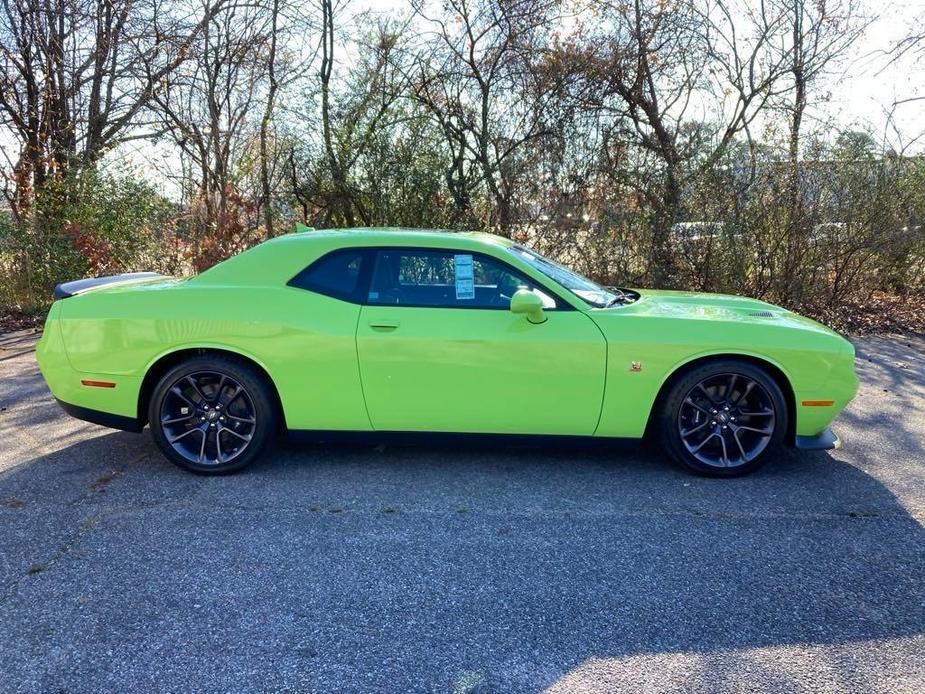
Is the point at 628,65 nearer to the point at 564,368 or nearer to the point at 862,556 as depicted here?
the point at 564,368

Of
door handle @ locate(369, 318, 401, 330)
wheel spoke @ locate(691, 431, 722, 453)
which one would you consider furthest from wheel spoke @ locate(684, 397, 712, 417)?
door handle @ locate(369, 318, 401, 330)

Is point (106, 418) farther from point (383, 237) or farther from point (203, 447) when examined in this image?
point (383, 237)

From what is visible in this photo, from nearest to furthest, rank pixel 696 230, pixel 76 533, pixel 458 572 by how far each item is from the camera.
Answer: pixel 458 572 < pixel 76 533 < pixel 696 230

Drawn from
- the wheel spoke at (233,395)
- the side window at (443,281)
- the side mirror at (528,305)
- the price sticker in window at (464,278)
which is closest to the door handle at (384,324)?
the side window at (443,281)

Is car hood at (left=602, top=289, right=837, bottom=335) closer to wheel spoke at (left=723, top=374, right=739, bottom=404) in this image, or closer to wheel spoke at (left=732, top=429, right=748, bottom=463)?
wheel spoke at (left=723, top=374, right=739, bottom=404)

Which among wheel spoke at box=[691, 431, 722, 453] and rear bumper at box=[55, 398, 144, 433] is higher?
rear bumper at box=[55, 398, 144, 433]

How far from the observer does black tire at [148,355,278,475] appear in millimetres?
3775

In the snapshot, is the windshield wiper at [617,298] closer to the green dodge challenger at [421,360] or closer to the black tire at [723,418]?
the green dodge challenger at [421,360]

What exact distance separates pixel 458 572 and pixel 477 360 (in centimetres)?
127

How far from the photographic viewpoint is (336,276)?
3850 millimetres

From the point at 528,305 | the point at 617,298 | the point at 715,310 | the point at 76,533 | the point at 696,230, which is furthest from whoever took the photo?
the point at 696,230

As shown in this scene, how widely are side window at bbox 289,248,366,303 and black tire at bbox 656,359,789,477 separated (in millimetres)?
1972

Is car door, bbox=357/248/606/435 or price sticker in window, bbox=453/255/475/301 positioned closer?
car door, bbox=357/248/606/435

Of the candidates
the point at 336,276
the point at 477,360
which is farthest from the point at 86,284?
the point at 477,360
